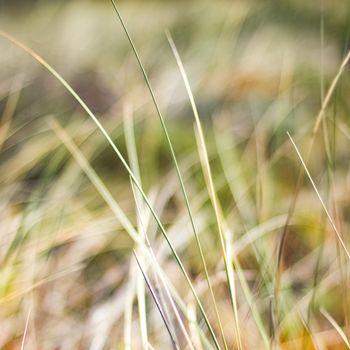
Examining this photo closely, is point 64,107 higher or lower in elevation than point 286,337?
higher

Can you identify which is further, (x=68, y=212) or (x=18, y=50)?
(x=18, y=50)

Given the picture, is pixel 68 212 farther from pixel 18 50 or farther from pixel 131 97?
pixel 18 50

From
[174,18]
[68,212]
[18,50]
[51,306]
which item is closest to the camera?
[51,306]

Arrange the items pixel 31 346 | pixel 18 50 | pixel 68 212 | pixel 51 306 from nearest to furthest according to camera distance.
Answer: pixel 31 346 → pixel 51 306 → pixel 68 212 → pixel 18 50

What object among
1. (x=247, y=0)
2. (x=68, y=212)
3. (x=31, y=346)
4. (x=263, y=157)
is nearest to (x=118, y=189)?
(x=68, y=212)

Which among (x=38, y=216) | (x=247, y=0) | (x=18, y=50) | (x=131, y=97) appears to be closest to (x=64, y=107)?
(x=131, y=97)

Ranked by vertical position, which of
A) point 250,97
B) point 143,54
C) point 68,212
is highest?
point 143,54

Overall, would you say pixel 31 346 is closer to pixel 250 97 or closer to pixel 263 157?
pixel 263 157
